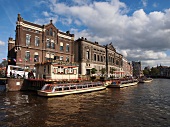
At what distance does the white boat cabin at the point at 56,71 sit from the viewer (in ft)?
121

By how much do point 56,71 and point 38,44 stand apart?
17052 millimetres

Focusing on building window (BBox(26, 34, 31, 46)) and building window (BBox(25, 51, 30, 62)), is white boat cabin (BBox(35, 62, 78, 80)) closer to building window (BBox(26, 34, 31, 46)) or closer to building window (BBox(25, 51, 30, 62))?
building window (BBox(25, 51, 30, 62))

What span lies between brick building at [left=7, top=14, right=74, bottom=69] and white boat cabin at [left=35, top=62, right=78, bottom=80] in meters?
7.86

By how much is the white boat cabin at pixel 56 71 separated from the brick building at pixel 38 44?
786 centimetres

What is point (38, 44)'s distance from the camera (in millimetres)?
49969

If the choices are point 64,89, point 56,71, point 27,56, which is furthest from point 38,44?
point 64,89

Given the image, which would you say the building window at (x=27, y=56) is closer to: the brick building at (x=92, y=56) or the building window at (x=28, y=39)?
the building window at (x=28, y=39)

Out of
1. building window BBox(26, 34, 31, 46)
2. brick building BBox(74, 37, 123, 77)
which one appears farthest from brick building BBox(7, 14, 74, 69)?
brick building BBox(74, 37, 123, 77)

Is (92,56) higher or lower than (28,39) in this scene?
lower

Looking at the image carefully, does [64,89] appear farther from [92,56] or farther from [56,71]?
[92,56]

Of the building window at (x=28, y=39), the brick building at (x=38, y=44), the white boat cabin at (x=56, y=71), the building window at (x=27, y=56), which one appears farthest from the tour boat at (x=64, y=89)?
the building window at (x=28, y=39)

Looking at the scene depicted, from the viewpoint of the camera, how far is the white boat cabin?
36.9 meters

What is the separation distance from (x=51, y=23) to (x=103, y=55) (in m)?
32.4

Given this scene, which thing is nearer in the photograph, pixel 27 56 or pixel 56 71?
pixel 56 71
